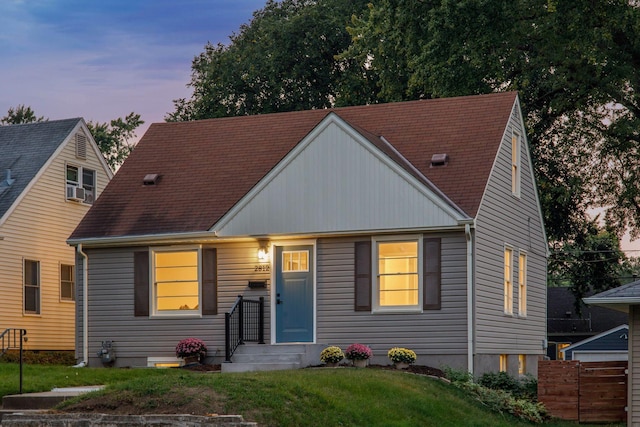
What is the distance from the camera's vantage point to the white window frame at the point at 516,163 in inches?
1027

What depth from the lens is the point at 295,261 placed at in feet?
78.9

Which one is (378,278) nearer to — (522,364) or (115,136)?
(522,364)

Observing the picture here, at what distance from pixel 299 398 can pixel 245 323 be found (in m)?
8.55

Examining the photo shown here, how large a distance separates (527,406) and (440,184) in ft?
16.9

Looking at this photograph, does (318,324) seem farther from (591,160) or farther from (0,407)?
(591,160)

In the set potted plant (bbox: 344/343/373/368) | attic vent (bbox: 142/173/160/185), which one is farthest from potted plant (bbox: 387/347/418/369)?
attic vent (bbox: 142/173/160/185)

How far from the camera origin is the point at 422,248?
2278cm

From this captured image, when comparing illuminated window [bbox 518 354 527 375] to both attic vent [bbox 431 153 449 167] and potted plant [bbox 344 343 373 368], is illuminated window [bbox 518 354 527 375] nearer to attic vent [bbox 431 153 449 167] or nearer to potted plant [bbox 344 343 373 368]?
attic vent [bbox 431 153 449 167]

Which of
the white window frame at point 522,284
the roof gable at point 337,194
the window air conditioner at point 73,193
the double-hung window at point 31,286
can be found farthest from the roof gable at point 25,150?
the white window frame at point 522,284

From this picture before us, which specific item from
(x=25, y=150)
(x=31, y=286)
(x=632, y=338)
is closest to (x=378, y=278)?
(x=632, y=338)

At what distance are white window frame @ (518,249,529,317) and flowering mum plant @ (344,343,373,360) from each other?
5660mm

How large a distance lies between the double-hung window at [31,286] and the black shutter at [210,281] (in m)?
8.05

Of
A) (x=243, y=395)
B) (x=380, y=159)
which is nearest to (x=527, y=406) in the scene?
(x=380, y=159)

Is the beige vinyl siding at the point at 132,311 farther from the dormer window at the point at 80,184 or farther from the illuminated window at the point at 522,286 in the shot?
the dormer window at the point at 80,184
